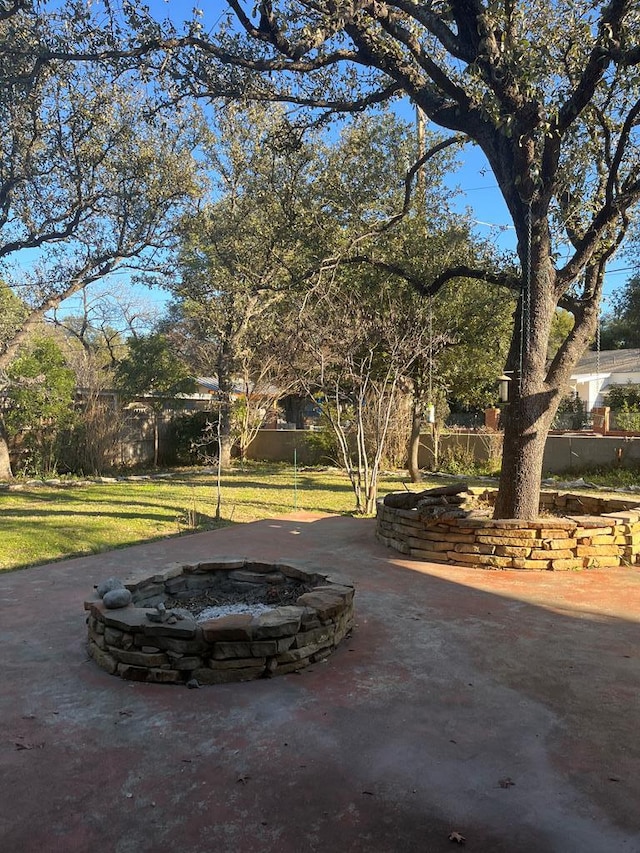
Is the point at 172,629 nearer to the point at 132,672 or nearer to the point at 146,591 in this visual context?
the point at 132,672

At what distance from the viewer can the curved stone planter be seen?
6.50 meters

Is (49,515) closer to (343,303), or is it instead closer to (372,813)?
(343,303)

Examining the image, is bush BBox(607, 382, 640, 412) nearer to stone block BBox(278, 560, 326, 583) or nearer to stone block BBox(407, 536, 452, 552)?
stone block BBox(407, 536, 452, 552)

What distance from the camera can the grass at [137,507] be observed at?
753 cm

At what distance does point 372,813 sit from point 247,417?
1462 centimetres

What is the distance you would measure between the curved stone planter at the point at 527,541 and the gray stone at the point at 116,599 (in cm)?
374

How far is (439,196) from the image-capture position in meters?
11.8

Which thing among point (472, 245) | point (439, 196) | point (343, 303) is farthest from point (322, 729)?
point (439, 196)

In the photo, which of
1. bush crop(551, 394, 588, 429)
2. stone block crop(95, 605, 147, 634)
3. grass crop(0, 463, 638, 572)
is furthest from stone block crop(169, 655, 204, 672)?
bush crop(551, 394, 588, 429)

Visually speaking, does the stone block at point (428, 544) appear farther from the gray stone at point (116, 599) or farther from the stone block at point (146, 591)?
the gray stone at point (116, 599)

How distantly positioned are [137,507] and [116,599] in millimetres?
6428

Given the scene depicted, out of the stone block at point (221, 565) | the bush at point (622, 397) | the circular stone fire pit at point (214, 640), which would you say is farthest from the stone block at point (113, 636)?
the bush at point (622, 397)

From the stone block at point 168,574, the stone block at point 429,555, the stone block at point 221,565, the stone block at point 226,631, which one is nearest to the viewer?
A: the stone block at point 226,631

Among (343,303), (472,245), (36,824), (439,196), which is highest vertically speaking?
(439,196)
